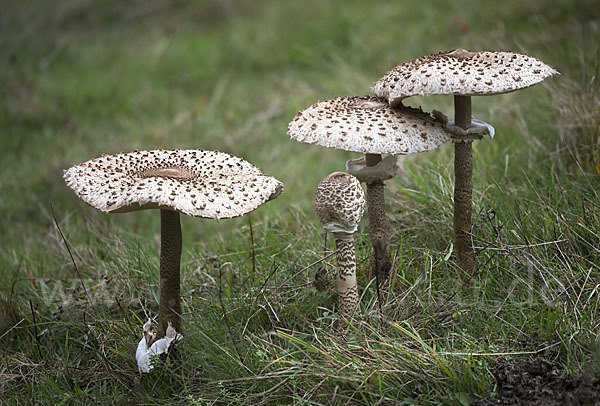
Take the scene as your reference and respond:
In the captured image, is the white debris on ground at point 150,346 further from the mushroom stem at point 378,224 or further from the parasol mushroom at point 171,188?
the mushroom stem at point 378,224

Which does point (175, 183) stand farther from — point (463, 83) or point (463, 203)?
point (463, 203)

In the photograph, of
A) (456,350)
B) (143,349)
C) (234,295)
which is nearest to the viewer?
(456,350)

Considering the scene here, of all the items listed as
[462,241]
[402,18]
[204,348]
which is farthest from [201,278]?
[402,18]

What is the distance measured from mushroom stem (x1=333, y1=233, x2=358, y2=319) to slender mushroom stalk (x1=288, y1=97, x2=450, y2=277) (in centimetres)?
29

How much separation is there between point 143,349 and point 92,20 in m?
12.2

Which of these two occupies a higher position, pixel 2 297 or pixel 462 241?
pixel 462 241

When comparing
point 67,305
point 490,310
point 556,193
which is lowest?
point 67,305

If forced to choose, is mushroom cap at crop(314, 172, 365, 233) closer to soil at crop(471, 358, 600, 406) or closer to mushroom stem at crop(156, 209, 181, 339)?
mushroom stem at crop(156, 209, 181, 339)

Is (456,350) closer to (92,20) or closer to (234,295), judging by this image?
→ (234,295)

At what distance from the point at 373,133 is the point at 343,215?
1.65ft

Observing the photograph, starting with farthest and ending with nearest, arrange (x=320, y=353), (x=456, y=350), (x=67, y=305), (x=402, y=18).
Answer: (x=402, y=18)
(x=67, y=305)
(x=320, y=353)
(x=456, y=350)

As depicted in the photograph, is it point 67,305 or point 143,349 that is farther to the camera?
point 67,305

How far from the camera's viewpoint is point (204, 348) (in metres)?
3.44

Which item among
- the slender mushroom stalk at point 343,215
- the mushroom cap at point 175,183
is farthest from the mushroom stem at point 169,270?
the slender mushroom stalk at point 343,215
